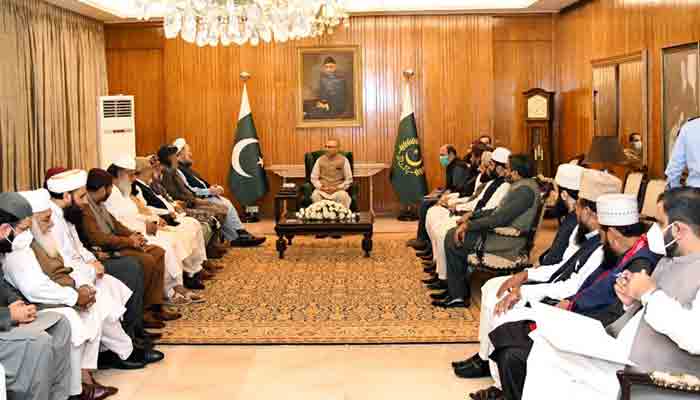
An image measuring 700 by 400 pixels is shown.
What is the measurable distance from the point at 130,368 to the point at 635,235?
3.43 metres

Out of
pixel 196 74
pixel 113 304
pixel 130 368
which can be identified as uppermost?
pixel 196 74

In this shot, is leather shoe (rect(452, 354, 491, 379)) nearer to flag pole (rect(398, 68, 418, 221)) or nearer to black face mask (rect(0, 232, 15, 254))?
black face mask (rect(0, 232, 15, 254))

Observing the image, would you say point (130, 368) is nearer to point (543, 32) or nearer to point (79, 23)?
point (79, 23)

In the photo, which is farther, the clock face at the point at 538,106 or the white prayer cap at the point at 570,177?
the clock face at the point at 538,106

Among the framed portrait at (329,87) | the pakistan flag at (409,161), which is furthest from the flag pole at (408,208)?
the framed portrait at (329,87)

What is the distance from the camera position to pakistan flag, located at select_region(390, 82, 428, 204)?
45.3 feet

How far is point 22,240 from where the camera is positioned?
4906mm

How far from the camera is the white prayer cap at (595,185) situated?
5.14 metres

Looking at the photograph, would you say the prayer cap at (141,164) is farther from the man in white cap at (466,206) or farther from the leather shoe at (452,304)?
the leather shoe at (452,304)

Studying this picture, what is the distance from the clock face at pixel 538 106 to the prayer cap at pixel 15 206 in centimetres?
1016

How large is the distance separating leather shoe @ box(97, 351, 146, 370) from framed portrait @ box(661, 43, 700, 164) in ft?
18.9

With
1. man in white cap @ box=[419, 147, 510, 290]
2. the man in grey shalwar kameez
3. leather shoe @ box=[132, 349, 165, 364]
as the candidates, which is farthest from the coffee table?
the man in grey shalwar kameez

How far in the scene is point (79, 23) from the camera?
518 inches

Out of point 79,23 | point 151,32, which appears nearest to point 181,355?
point 79,23
